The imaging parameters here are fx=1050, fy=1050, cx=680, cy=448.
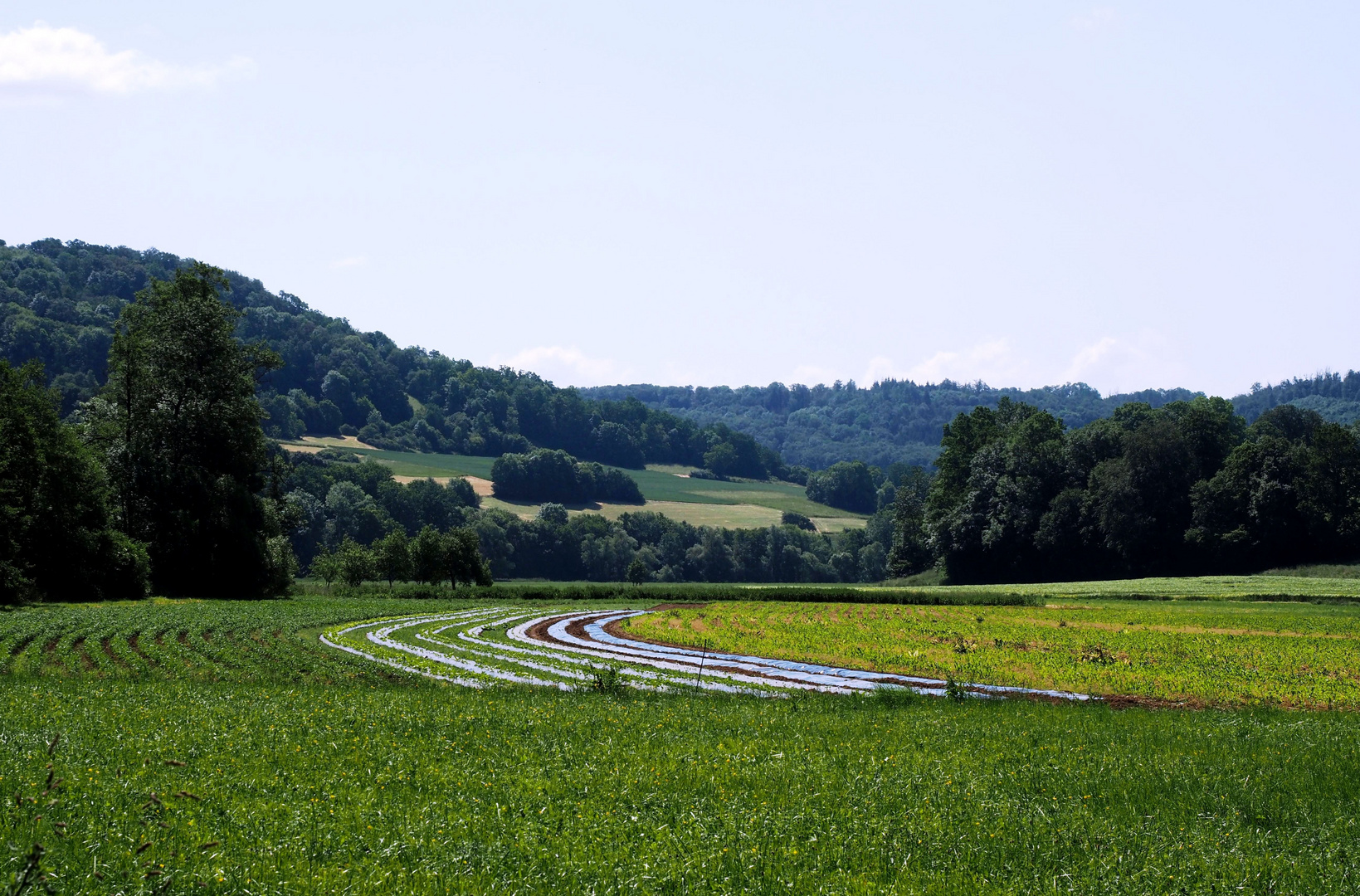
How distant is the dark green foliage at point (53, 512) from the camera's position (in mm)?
61406

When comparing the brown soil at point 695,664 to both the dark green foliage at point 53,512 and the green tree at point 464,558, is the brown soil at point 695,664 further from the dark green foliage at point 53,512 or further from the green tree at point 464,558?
the green tree at point 464,558

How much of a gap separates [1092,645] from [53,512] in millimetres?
58180

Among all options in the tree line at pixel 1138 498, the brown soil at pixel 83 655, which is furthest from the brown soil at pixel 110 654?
the tree line at pixel 1138 498

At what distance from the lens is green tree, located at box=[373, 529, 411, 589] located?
311ft

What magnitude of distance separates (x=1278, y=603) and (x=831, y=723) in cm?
6477

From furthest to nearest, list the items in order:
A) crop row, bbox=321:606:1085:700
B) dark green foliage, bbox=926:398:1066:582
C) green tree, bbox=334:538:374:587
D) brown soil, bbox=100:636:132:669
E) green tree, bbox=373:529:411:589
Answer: dark green foliage, bbox=926:398:1066:582, green tree, bbox=334:538:374:587, green tree, bbox=373:529:411:589, brown soil, bbox=100:636:132:669, crop row, bbox=321:606:1085:700

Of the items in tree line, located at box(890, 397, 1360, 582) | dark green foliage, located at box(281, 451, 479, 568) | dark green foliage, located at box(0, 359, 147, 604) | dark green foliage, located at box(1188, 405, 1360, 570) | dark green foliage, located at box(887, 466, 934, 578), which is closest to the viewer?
dark green foliage, located at box(0, 359, 147, 604)

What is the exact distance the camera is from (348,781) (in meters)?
15.1

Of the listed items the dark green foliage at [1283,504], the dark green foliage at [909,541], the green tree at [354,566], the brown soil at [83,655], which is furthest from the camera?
the dark green foliage at [909,541]

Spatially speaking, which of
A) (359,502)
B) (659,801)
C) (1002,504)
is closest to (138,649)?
(659,801)

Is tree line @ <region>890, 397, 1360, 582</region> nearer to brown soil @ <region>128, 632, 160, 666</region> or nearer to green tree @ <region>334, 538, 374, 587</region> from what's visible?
green tree @ <region>334, 538, 374, 587</region>

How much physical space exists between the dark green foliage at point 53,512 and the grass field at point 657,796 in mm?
43218

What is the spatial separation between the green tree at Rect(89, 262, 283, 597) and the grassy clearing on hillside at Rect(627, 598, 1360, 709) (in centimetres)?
3214

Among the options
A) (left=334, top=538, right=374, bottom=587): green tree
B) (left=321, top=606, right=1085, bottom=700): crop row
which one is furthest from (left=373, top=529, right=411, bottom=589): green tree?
(left=321, top=606, right=1085, bottom=700): crop row
